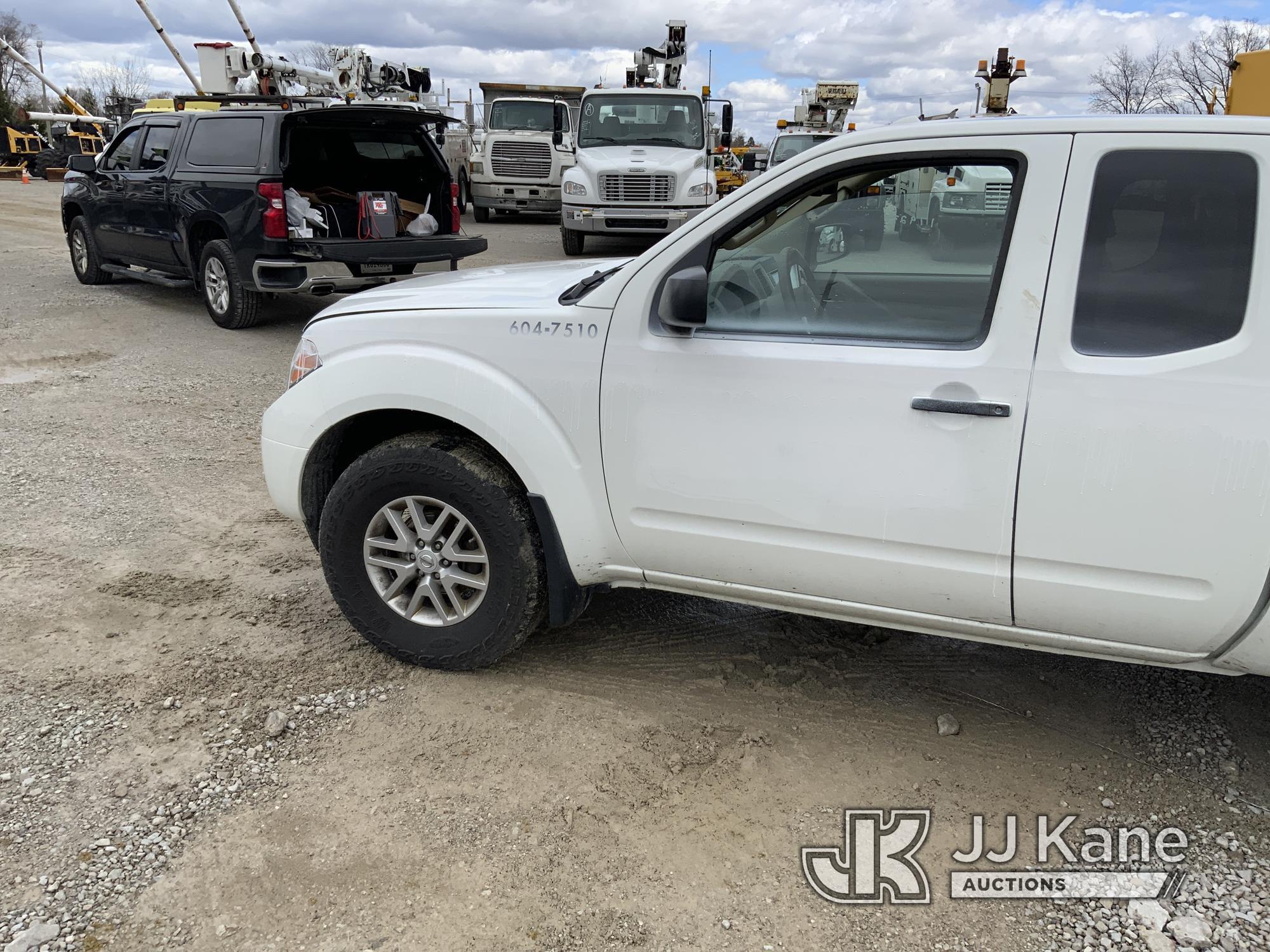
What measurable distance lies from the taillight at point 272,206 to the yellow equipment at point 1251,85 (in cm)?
914

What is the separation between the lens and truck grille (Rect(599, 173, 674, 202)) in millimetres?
14102

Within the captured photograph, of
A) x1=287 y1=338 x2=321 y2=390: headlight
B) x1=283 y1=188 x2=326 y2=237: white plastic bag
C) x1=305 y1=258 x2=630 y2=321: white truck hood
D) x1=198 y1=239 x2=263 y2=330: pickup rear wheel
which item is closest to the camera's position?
x1=305 y1=258 x2=630 y2=321: white truck hood

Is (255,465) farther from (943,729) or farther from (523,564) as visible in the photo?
(943,729)

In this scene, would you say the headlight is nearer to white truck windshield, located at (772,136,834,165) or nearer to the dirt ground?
the dirt ground

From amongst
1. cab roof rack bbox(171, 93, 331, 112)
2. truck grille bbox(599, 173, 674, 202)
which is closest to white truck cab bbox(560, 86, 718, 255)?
truck grille bbox(599, 173, 674, 202)

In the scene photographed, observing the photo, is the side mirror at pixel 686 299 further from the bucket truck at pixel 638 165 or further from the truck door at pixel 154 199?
the bucket truck at pixel 638 165

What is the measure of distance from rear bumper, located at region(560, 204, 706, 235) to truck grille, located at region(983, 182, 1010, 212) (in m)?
11.7

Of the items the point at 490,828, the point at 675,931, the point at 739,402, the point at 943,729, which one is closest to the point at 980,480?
the point at 739,402

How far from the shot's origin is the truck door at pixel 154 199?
384 inches

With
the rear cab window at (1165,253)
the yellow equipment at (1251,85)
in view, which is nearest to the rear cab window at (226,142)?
the rear cab window at (1165,253)

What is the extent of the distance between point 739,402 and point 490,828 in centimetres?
139

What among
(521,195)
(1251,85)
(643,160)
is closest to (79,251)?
(643,160)

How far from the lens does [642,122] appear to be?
48.9 ft

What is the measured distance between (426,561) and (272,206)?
642 centimetres
